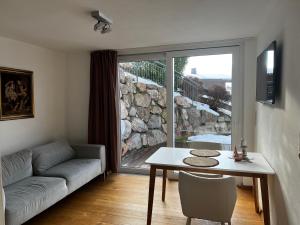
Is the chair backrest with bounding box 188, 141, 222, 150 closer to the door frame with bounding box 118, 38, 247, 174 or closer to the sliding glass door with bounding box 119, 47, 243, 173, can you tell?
the sliding glass door with bounding box 119, 47, 243, 173

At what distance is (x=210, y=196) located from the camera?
6.00ft

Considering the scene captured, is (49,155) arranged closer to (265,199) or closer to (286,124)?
(265,199)

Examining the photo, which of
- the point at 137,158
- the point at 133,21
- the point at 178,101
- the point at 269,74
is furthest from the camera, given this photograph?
the point at 137,158

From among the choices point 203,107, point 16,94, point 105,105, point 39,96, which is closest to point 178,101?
point 203,107

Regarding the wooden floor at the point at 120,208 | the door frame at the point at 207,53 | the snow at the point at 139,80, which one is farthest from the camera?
the snow at the point at 139,80

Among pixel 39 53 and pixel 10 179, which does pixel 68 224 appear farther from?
pixel 39 53

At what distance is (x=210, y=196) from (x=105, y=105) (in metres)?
2.62

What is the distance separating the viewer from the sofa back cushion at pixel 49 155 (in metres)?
3.18

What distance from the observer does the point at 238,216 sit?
270 centimetres

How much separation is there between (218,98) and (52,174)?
2657mm

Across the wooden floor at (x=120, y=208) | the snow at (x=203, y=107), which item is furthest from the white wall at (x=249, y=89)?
the wooden floor at (x=120, y=208)

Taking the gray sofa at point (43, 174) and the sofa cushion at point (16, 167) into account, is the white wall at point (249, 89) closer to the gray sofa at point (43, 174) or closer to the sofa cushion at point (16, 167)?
the gray sofa at point (43, 174)

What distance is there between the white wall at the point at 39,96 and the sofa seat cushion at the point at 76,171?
69 centimetres

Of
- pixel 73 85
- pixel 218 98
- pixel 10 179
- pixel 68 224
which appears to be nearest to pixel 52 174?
pixel 10 179
